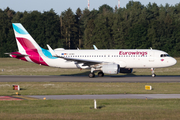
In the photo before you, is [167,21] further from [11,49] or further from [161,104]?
[161,104]

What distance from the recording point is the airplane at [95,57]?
36763mm

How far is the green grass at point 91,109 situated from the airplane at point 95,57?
16.9 m

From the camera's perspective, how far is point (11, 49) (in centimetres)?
10481

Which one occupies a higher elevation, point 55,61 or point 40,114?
point 55,61

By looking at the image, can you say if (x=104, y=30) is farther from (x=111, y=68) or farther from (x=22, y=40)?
(x=111, y=68)

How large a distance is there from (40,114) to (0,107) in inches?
137

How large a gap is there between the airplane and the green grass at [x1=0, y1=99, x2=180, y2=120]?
16.9 m

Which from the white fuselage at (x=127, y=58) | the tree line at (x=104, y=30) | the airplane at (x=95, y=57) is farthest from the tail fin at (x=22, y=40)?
the tree line at (x=104, y=30)

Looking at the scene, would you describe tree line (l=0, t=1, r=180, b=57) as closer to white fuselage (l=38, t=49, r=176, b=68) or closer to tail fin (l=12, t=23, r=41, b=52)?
white fuselage (l=38, t=49, r=176, b=68)

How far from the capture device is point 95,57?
3788 cm

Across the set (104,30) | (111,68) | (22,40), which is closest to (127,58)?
(111,68)

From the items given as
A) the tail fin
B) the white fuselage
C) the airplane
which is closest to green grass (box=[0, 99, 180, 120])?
the airplane

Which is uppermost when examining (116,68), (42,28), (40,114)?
(42,28)

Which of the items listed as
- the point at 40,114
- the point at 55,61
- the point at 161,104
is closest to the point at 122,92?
the point at 161,104
